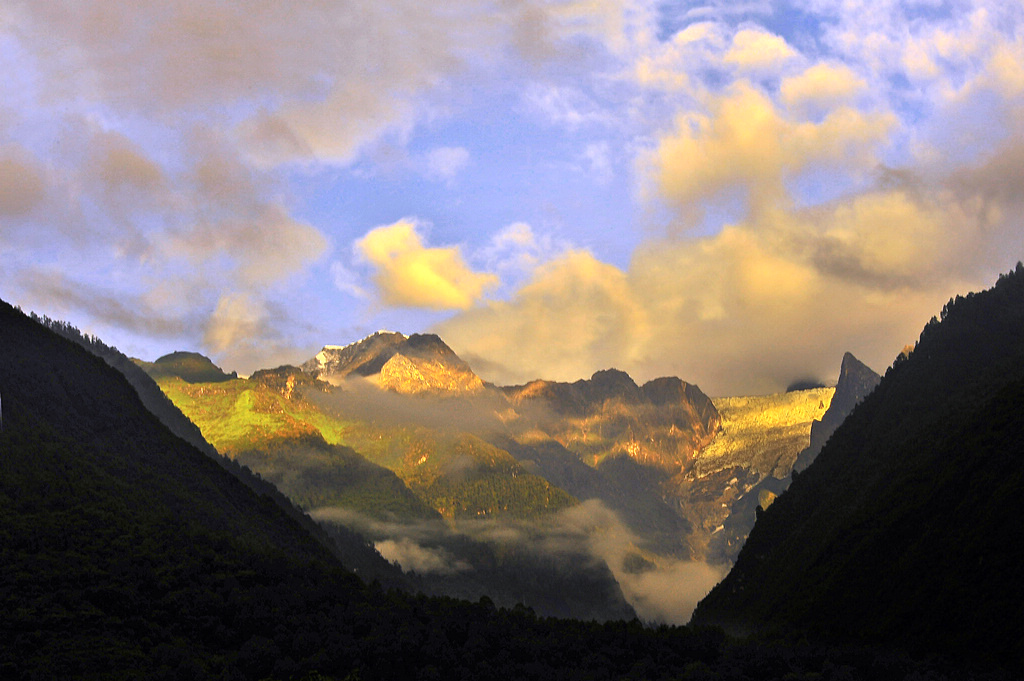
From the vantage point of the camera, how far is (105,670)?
153 metres

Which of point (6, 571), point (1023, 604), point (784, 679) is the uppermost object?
point (6, 571)

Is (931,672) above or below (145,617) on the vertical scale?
below

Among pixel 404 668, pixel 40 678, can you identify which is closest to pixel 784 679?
pixel 404 668

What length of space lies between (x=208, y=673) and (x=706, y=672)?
318 feet

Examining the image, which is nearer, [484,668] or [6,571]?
[6,571]

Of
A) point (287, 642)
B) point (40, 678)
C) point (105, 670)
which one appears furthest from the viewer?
point (287, 642)

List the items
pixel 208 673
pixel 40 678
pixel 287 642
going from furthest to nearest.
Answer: pixel 287 642 < pixel 208 673 < pixel 40 678

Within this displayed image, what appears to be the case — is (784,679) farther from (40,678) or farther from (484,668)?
(40,678)

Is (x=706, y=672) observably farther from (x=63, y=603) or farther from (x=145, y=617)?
(x=63, y=603)

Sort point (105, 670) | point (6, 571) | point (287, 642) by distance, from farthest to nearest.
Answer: point (287, 642)
point (6, 571)
point (105, 670)

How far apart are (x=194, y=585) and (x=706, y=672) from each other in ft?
342

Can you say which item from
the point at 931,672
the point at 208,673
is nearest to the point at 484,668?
the point at 208,673

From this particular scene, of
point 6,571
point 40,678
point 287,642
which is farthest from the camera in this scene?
point 287,642

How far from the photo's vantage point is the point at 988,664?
19162 centimetres
